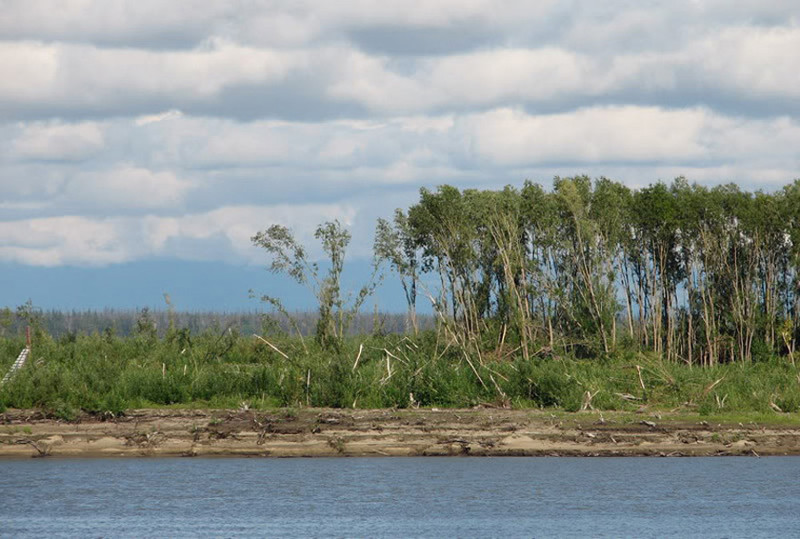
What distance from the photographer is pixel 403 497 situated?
29.4m

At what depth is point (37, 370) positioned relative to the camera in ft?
126

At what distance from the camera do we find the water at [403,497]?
2572 centimetres

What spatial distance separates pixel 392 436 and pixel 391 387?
13.0 ft

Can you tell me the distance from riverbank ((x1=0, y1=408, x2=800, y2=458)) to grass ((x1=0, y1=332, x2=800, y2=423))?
111cm

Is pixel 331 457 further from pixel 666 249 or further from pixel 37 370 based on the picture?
pixel 666 249

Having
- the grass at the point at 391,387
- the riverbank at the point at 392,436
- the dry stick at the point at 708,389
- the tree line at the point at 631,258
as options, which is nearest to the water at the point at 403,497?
the riverbank at the point at 392,436

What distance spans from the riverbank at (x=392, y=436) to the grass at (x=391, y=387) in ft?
3.64

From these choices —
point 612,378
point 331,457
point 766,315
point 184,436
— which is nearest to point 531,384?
point 612,378

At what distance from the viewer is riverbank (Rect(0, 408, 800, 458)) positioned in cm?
3375

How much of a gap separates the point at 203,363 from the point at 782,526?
21328mm

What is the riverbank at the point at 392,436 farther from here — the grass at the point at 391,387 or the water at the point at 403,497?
the grass at the point at 391,387

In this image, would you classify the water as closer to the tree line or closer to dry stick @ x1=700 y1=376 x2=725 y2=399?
dry stick @ x1=700 y1=376 x2=725 y2=399

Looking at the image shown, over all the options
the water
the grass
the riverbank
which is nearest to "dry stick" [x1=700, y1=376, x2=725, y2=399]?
the grass

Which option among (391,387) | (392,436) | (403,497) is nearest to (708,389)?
(391,387)
